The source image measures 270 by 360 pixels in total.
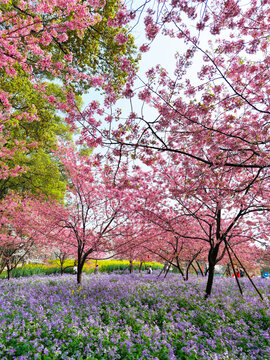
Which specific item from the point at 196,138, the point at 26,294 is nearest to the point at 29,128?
the point at 26,294

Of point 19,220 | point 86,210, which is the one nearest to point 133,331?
point 86,210

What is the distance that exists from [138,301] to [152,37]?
7026 millimetres

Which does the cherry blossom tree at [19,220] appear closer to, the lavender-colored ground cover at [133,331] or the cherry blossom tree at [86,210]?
the cherry blossom tree at [86,210]

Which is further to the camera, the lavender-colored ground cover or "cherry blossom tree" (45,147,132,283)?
"cherry blossom tree" (45,147,132,283)

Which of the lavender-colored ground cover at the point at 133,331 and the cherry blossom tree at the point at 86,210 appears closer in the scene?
the lavender-colored ground cover at the point at 133,331

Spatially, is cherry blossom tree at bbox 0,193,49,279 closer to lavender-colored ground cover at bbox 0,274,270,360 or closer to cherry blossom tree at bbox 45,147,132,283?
cherry blossom tree at bbox 45,147,132,283

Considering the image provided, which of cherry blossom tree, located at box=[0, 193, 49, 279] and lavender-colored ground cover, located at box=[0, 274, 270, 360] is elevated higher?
cherry blossom tree, located at box=[0, 193, 49, 279]

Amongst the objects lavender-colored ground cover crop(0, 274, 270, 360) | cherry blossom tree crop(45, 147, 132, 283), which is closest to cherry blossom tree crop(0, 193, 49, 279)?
cherry blossom tree crop(45, 147, 132, 283)

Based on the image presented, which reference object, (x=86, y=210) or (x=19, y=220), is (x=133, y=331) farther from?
(x=19, y=220)

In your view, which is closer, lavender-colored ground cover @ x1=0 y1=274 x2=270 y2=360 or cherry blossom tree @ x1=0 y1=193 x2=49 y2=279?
lavender-colored ground cover @ x1=0 y1=274 x2=270 y2=360

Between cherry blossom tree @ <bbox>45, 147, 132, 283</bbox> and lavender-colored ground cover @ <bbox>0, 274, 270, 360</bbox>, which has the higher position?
cherry blossom tree @ <bbox>45, 147, 132, 283</bbox>

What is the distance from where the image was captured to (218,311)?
5707 mm

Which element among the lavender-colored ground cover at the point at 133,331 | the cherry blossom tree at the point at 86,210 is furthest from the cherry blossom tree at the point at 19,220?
the lavender-colored ground cover at the point at 133,331

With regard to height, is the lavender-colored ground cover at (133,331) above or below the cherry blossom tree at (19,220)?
below
